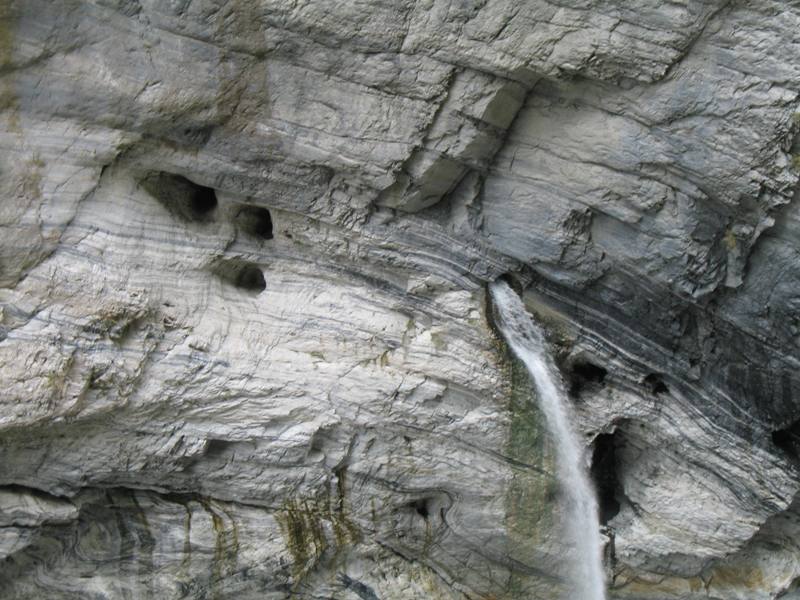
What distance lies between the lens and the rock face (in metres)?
Answer: 5.69

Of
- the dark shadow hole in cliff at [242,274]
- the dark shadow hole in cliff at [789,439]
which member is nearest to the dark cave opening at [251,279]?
the dark shadow hole in cliff at [242,274]

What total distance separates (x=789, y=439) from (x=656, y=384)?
124cm

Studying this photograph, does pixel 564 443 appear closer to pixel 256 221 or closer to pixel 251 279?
pixel 251 279

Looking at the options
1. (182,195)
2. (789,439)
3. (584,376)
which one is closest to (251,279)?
(182,195)

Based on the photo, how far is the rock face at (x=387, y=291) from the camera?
18.7 feet

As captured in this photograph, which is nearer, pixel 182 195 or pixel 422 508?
pixel 182 195

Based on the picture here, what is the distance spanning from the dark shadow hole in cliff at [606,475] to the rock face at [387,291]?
1.0 inches

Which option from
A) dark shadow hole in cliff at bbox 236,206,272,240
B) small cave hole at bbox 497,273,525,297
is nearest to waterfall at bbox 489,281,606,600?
small cave hole at bbox 497,273,525,297

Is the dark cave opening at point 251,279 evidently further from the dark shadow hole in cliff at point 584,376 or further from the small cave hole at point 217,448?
the dark shadow hole in cliff at point 584,376

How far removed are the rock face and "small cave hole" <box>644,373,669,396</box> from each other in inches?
0.8

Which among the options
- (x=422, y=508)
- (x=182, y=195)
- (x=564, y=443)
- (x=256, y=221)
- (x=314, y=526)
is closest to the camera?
(x=182, y=195)

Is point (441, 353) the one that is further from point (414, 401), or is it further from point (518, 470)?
point (518, 470)

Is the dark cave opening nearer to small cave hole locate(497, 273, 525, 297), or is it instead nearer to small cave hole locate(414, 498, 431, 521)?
small cave hole locate(497, 273, 525, 297)

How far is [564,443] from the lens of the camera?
285 inches
